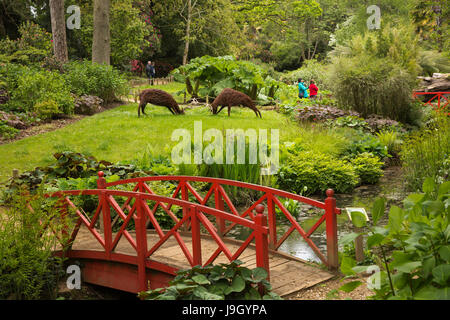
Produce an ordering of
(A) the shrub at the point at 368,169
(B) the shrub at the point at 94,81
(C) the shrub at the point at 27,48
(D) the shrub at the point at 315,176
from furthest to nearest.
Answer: (C) the shrub at the point at 27,48, (B) the shrub at the point at 94,81, (A) the shrub at the point at 368,169, (D) the shrub at the point at 315,176

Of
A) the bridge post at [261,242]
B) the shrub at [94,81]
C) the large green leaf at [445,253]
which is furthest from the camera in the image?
the shrub at [94,81]

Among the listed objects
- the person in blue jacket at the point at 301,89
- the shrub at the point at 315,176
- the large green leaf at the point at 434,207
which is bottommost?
the shrub at the point at 315,176

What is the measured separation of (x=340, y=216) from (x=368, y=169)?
288 cm

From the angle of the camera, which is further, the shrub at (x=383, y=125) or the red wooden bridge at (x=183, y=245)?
the shrub at (x=383, y=125)

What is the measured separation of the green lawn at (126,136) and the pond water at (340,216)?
5.24ft

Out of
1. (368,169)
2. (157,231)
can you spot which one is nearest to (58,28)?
(368,169)

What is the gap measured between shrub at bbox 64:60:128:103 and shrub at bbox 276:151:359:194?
868 cm

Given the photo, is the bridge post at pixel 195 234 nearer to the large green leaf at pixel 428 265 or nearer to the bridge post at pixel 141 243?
the bridge post at pixel 141 243

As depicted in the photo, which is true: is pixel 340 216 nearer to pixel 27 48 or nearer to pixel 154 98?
pixel 154 98

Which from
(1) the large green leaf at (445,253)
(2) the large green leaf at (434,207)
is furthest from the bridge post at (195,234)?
(1) the large green leaf at (445,253)

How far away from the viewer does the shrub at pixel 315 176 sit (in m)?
10.0

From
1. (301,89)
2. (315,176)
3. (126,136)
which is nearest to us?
(315,176)

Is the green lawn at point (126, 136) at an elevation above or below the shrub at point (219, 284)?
above

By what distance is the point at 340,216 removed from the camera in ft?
27.1
